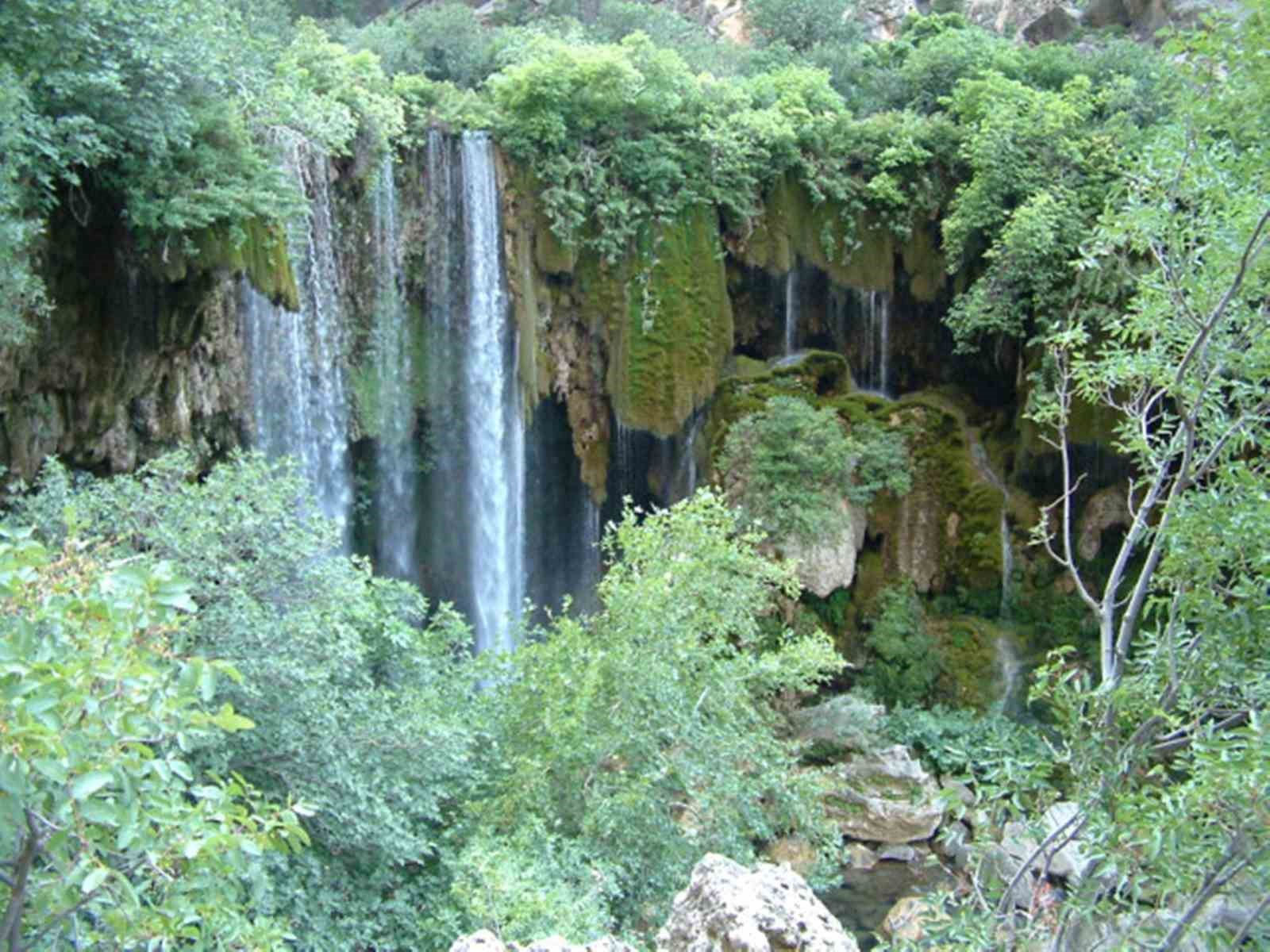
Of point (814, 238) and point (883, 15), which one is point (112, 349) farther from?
point (883, 15)

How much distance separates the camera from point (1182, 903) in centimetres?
395

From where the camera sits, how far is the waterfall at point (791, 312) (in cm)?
1742

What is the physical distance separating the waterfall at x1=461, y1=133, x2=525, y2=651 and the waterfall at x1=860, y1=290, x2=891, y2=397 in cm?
539

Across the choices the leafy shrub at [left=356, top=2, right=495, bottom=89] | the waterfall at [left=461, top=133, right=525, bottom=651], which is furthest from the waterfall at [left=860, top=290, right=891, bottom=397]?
the leafy shrub at [left=356, top=2, right=495, bottom=89]

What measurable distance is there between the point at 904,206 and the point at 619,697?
10825mm

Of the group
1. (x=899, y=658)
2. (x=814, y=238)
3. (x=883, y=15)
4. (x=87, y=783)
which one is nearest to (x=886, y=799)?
(x=899, y=658)

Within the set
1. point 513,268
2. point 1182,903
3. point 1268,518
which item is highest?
point 513,268

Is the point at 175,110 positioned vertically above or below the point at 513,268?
above

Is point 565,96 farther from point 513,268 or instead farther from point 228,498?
point 228,498

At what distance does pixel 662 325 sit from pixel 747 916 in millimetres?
12315

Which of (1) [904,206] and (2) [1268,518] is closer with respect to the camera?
(2) [1268,518]

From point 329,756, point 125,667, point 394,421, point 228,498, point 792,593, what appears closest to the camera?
point 125,667

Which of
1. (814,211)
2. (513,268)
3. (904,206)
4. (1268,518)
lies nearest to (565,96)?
(513,268)

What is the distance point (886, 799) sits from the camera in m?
13.6
